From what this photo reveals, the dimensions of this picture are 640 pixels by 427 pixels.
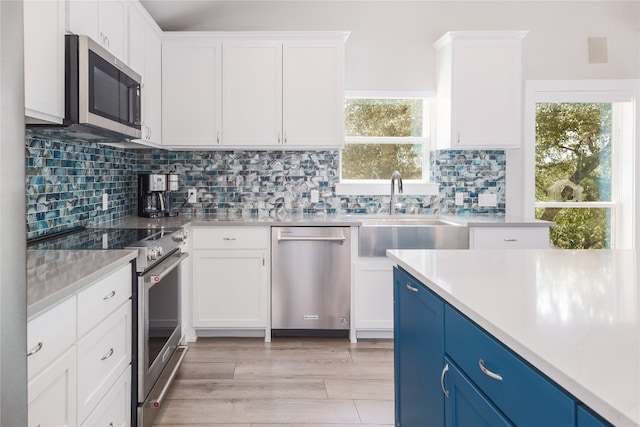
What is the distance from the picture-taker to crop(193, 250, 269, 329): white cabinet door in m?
3.35

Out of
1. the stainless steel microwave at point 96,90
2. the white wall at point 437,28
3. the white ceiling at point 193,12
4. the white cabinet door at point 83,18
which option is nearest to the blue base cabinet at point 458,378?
the stainless steel microwave at point 96,90

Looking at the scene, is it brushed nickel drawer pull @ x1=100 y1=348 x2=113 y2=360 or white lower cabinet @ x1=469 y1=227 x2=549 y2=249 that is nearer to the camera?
brushed nickel drawer pull @ x1=100 y1=348 x2=113 y2=360

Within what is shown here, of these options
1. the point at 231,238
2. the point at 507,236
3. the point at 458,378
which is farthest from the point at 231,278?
the point at 458,378

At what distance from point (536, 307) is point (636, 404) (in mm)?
482

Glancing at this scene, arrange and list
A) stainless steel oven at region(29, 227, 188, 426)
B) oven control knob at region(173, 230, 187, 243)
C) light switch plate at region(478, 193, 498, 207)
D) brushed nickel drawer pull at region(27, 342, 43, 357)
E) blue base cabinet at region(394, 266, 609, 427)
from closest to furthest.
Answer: blue base cabinet at region(394, 266, 609, 427) → brushed nickel drawer pull at region(27, 342, 43, 357) → stainless steel oven at region(29, 227, 188, 426) → oven control knob at region(173, 230, 187, 243) → light switch plate at region(478, 193, 498, 207)

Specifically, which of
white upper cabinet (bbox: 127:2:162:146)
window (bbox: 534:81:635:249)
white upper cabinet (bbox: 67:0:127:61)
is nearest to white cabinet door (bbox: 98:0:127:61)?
white upper cabinet (bbox: 67:0:127:61)

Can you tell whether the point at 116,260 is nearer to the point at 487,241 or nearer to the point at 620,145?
the point at 487,241

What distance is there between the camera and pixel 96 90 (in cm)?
207

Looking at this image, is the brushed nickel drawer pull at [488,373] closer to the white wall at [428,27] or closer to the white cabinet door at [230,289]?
the white cabinet door at [230,289]

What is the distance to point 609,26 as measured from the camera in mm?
4020

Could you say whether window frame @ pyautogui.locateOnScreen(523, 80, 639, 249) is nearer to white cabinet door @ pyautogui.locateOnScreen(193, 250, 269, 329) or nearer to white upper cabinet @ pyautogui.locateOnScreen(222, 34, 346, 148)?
white upper cabinet @ pyautogui.locateOnScreen(222, 34, 346, 148)

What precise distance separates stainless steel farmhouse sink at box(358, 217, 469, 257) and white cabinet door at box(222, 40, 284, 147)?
39.9 inches

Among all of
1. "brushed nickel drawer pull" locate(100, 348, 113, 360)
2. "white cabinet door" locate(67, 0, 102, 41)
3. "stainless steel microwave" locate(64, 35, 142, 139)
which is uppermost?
"white cabinet door" locate(67, 0, 102, 41)

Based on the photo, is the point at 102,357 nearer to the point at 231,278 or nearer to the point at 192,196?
the point at 231,278
